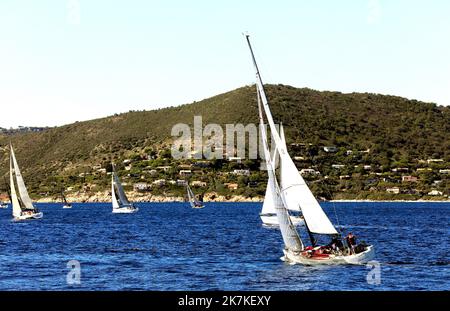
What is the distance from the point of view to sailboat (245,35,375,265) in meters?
43.9

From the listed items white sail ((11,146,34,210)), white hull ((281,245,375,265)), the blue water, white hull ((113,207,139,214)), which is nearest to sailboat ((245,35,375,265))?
white hull ((281,245,375,265))

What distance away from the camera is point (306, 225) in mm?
45438

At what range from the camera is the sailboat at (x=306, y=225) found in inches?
1727

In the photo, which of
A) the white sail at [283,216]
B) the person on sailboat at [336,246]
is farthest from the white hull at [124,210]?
the person on sailboat at [336,246]

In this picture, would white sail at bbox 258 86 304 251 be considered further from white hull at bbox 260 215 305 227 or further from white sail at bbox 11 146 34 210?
white sail at bbox 11 146 34 210

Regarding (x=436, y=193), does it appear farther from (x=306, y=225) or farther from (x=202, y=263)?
(x=306, y=225)

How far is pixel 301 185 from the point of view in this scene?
45.9 m

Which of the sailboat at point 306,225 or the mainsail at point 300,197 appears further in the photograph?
the mainsail at point 300,197

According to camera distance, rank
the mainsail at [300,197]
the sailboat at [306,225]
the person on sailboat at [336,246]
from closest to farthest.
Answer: the sailboat at [306,225], the person on sailboat at [336,246], the mainsail at [300,197]

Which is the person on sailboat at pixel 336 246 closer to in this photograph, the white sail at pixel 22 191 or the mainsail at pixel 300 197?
the mainsail at pixel 300 197

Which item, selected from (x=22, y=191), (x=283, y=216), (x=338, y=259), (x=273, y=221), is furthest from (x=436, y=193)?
(x=283, y=216)
